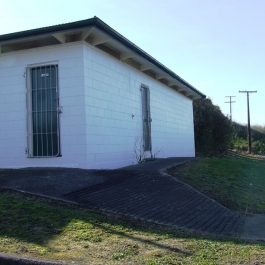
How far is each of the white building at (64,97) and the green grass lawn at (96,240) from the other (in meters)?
3.49

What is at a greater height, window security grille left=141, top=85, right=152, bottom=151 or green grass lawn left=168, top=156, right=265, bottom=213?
window security grille left=141, top=85, right=152, bottom=151

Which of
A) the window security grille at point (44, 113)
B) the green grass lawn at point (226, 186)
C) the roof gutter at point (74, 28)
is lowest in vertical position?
the green grass lawn at point (226, 186)

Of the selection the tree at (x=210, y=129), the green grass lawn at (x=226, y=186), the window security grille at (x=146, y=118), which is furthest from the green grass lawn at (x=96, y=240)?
the tree at (x=210, y=129)

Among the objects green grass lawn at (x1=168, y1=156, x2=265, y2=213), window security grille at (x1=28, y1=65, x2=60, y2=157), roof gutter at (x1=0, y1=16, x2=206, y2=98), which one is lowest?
green grass lawn at (x1=168, y1=156, x2=265, y2=213)

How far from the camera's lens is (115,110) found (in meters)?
11.9

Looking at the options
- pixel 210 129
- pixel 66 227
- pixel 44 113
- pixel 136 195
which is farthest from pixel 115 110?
pixel 210 129

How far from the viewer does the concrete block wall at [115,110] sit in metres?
10.4

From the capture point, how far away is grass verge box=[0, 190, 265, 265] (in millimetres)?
4453

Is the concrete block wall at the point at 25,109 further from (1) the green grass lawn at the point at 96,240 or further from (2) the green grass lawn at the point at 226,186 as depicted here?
(1) the green grass lawn at the point at 96,240

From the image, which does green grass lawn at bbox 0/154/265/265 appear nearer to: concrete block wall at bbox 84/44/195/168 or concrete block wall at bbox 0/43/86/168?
concrete block wall at bbox 0/43/86/168

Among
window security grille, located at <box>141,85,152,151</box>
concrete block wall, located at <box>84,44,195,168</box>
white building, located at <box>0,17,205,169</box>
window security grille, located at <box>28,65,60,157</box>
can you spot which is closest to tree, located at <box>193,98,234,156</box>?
concrete block wall, located at <box>84,44,195,168</box>

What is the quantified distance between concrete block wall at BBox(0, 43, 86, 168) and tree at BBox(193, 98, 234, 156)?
1967 cm

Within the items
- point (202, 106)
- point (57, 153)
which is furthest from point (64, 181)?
point (202, 106)

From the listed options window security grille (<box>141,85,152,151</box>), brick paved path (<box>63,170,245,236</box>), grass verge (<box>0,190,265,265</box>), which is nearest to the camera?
grass verge (<box>0,190,265,265</box>)
